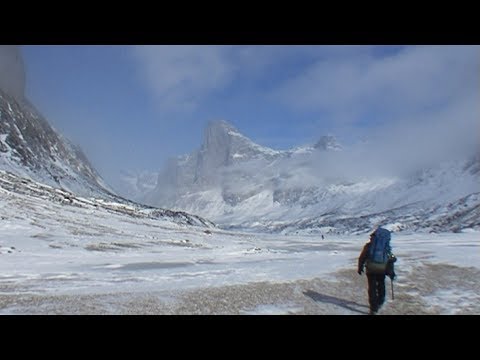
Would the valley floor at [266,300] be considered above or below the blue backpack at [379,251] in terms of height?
below

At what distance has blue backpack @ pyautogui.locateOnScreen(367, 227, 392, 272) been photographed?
14.5m

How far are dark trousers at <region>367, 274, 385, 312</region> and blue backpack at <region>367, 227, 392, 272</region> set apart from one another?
348 millimetres

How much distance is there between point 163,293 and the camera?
16.2 metres

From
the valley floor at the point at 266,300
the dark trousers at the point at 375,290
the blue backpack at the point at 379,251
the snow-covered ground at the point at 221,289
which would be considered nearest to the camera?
the valley floor at the point at 266,300

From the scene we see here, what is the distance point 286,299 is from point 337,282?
485cm

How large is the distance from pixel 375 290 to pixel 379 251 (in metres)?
1.39

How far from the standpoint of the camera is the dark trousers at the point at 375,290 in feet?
48.0

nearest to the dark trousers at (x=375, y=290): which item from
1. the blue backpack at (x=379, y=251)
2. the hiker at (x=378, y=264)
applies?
the hiker at (x=378, y=264)

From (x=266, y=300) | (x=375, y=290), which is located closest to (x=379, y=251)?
(x=375, y=290)

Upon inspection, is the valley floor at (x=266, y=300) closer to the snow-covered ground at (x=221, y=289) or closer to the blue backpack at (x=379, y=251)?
the snow-covered ground at (x=221, y=289)

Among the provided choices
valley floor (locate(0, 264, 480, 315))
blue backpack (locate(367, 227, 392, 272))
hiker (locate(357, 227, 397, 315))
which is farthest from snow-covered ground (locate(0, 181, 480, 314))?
blue backpack (locate(367, 227, 392, 272))

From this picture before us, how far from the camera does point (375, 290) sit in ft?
48.1

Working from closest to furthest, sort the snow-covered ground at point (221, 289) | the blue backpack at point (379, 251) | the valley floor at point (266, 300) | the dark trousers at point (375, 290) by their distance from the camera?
the valley floor at point (266, 300) → the snow-covered ground at point (221, 289) → the blue backpack at point (379, 251) → the dark trousers at point (375, 290)
